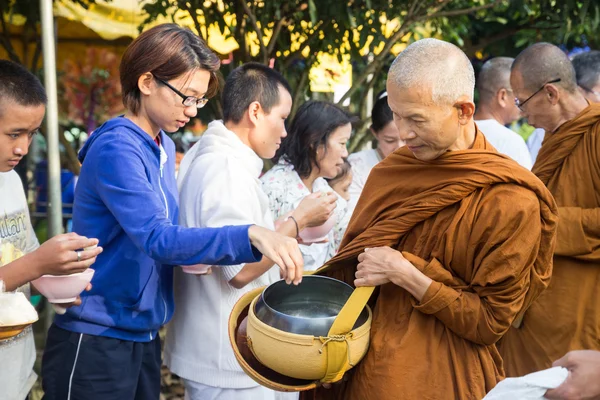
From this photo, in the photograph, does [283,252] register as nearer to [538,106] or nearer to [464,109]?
[464,109]

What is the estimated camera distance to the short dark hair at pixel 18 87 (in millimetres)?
2695

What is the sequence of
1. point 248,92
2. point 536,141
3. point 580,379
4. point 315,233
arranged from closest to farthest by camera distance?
point 580,379
point 315,233
point 248,92
point 536,141

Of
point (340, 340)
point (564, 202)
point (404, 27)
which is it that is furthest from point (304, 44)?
point (340, 340)

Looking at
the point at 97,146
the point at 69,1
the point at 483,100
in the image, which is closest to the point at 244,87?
the point at 97,146

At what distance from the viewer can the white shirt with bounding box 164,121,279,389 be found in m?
2.97

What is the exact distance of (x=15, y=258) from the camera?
2.62 meters

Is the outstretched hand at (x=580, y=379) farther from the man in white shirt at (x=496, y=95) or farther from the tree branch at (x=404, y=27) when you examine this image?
the tree branch at (x=404, y=27)

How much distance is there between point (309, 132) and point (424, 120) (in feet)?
6.21

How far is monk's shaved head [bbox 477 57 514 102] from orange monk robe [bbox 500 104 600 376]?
1374mm

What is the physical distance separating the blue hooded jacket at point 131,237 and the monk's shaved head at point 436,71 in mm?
727

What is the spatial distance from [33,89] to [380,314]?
1.51 m

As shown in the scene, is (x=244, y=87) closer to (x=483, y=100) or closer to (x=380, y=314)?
(x=380, y=314)

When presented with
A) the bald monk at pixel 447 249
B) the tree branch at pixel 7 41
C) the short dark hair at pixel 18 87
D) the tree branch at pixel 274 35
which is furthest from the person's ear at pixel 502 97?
the tree branch at pixel 7 41

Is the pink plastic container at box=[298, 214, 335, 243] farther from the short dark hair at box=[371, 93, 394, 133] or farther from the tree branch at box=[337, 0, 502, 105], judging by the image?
the tree branch at box=[337, 0, 502, 105]
